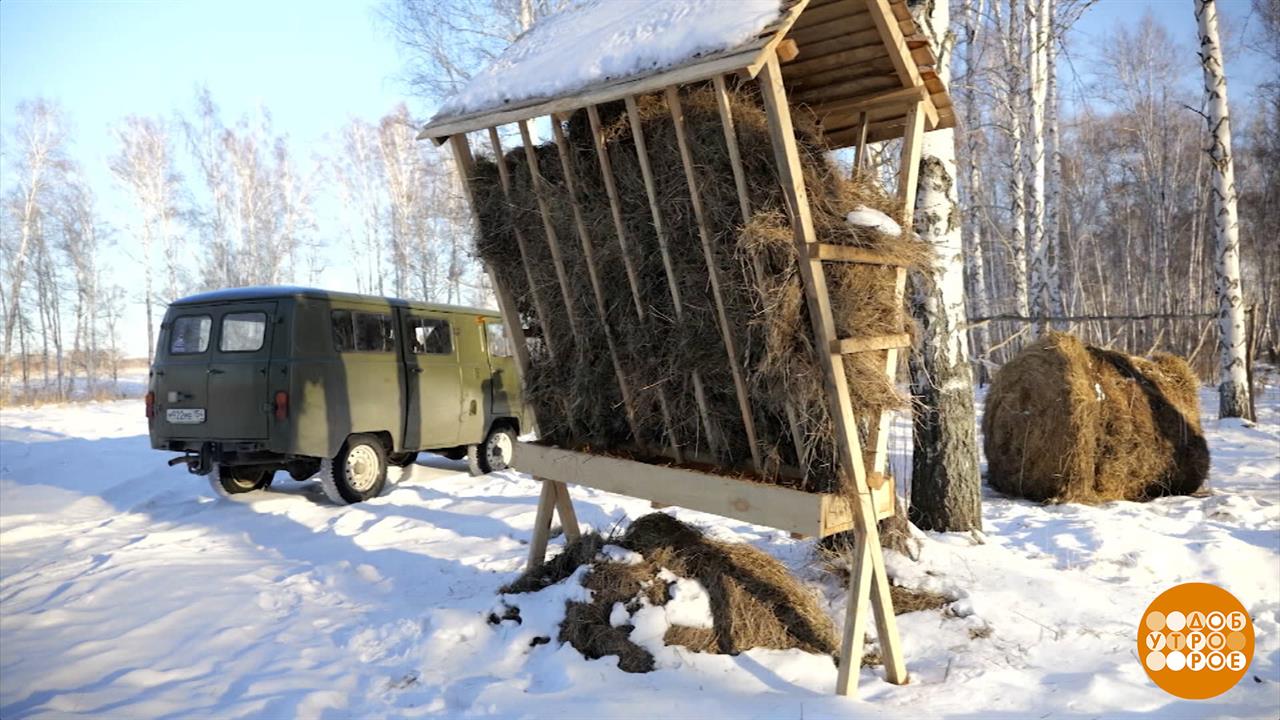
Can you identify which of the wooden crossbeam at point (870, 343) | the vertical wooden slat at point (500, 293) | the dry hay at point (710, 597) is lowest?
the dry hay at point (710, 597)

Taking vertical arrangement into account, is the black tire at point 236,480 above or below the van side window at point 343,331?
below

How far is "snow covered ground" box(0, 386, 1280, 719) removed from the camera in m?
2.98

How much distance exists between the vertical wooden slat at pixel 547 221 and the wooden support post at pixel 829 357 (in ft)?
4.10

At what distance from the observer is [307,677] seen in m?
3.34

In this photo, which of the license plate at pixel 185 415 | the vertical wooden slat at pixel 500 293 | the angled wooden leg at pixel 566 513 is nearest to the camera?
the vertical wooden slat at pixel 500 293

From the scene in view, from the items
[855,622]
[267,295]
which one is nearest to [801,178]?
[855,622]

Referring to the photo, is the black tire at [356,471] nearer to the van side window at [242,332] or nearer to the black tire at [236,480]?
the black tire at [236,480]

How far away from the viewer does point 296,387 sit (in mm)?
6539

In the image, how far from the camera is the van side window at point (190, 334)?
6.93 m

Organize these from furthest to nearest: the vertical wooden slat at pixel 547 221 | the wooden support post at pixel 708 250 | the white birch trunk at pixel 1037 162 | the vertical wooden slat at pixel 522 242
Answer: the white birch trunk at pixel 1037 162
the vertical wooden slat at pixel 522 242
the vertical wooden slat at pixel 547 221
the wooden support post at pixel 708 250

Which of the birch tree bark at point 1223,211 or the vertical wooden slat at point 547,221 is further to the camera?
the birch tree bark at point 1223,211

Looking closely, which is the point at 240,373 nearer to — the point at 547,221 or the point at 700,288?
the point at 547,221

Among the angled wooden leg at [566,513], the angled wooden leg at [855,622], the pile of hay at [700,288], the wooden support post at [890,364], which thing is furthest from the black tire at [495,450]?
the angled wooden leg at [855,622]

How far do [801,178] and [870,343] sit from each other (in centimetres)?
70
